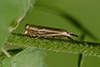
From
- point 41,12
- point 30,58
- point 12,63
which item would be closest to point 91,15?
point 41,12

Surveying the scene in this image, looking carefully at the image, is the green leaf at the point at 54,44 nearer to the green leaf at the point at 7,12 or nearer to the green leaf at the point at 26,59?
the green leaf at the point at 26,59

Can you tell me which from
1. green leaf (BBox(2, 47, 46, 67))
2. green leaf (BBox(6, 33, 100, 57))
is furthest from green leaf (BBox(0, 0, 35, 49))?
green leaf (BBox(2, 47, 46, 67))

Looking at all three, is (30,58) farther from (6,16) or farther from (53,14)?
(53,14)

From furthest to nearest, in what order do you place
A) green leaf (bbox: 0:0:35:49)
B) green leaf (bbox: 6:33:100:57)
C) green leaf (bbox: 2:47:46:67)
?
green leaf (bbox: 2:47:46:67) < green leaf (bbox: 6:33:100:57) < green leaf (bbox: 0:0:35:49)

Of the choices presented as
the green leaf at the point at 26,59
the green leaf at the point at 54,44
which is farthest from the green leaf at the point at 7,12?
the green leaf at the point at 26,59

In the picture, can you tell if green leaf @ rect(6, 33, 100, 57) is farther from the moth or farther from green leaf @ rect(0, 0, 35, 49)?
green leaf @ rect(0, 0, 35, 49)
